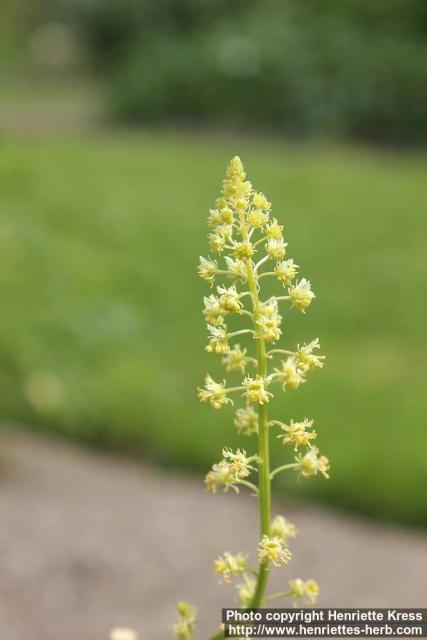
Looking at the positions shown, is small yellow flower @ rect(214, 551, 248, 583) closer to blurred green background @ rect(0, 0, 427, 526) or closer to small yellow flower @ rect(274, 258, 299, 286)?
small yellow flower @ rect(274, 258, 299, 286)

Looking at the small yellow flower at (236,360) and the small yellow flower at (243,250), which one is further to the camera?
the small yellow flower at (236,360)

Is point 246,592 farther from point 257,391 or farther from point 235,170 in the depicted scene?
point 235,170

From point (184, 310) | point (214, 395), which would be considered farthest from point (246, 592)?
point (184, 310)

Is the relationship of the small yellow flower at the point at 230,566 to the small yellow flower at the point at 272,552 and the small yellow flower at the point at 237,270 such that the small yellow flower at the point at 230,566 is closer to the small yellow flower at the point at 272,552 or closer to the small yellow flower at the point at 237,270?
the small yellow flower at the point at 272,552

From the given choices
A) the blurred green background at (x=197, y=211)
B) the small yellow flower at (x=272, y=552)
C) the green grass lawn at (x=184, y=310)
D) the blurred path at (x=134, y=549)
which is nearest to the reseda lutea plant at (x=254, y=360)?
the small yellow flower at (x=272, y=552)

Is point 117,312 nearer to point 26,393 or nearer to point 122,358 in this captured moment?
point 122,358
